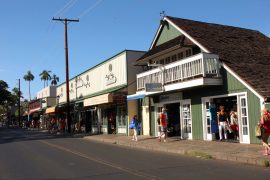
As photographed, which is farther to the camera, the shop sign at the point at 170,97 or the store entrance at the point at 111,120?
the store entrance at the point at 111,120

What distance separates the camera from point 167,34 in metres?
24.2

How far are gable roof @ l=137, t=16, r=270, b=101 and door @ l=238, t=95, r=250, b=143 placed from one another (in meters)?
0.99

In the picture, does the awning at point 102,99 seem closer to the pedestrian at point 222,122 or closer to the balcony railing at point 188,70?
the balcony railing at point 188,70

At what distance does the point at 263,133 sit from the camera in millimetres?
13172

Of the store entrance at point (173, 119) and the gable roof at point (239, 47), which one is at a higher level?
the gable roof at point (239, 47)

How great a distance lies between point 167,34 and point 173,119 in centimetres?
533

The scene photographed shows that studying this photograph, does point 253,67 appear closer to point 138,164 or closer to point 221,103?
point 221,103

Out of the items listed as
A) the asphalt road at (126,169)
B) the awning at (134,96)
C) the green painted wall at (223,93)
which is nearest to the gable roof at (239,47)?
the green painted wall at (223,93)

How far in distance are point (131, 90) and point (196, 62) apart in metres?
9.50

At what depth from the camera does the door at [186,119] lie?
21047 millimetres

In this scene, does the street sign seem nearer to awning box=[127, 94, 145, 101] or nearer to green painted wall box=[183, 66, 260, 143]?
green painted wall box=[183, 66, 260, 143]


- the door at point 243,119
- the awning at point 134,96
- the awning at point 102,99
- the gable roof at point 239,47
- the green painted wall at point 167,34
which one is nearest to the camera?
the door at point 243,119

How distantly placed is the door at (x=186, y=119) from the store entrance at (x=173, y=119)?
2.36m

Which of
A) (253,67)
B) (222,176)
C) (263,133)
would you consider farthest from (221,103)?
(222,176)
